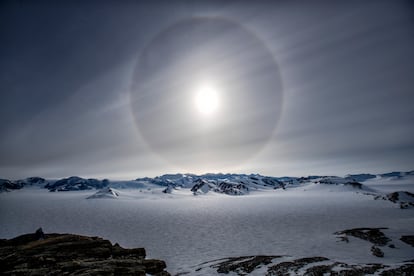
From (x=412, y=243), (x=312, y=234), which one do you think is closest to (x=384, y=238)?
(x=412, y=243)

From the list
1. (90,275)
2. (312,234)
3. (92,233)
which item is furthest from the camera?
(92,233)

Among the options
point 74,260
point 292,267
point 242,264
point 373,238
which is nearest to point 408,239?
point 373,238

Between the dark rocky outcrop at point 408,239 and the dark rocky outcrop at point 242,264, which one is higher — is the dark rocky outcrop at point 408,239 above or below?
below

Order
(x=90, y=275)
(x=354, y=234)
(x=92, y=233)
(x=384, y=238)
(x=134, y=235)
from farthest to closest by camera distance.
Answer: (x=92, y=233), (x=134, y=235), (x=354, y=234), (x=384, y=238), (x=90, y=275)

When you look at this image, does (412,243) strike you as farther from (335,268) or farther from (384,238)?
(335,268)

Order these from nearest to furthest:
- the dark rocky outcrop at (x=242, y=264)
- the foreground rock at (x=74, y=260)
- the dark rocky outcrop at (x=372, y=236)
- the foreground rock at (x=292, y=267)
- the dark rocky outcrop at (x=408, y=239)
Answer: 1. the foreground rock at (x=292, y=267)
2. the foreground rock at (x=74, y=260)
3. the dark rocky outcrop at (x=242, y=264)
4. the dark rocky outcrop at (x=408, y=239)
5. the dark rocky outcrop at (x=372, y=236)

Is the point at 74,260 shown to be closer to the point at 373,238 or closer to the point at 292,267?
the point at 292,267

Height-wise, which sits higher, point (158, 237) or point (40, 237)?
point (40, 237)

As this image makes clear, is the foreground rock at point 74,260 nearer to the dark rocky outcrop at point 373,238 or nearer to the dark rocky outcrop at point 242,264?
the dark rocky outcrop at point 242,264

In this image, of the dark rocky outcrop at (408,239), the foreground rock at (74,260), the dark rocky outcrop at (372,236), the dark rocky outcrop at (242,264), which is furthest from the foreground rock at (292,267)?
the dark rocky outcrop at (408,239)
